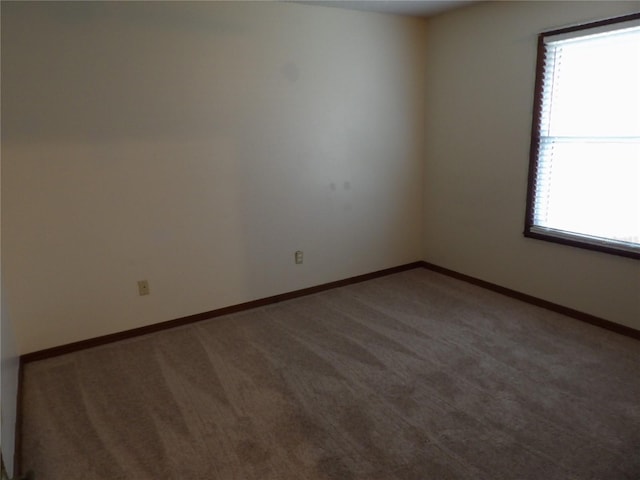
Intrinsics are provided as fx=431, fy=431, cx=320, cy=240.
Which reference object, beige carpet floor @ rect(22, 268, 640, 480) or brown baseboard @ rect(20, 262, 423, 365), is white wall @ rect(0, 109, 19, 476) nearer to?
beige carpet floor @ rect(22, 268, 640, 480)

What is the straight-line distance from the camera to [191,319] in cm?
334

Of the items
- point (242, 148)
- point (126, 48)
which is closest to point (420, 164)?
point (242, 148)

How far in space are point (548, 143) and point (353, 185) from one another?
1573 millimetres

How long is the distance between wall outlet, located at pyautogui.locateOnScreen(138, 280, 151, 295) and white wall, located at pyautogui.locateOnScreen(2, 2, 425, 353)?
5 centimetres

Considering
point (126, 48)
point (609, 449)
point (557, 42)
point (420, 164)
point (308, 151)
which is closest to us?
point (609, 449)

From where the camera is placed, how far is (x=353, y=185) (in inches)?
153

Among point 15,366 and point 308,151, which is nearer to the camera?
point 15,366

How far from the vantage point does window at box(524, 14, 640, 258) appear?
2.72 metres

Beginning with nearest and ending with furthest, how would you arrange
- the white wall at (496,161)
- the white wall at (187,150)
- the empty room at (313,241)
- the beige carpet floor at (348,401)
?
1. the beige carpet floor at (348,401)
2. the empty room at (313,241)
3. the white wall at (187,150)
4. the white wall at (496,161)

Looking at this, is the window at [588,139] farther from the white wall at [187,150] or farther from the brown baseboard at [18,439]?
the brown baseboard at [18,439]

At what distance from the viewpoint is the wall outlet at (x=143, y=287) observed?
310cm

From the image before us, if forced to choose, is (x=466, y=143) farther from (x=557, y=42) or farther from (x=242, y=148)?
(x=242, y=148)

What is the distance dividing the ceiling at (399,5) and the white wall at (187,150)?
11 centimetres

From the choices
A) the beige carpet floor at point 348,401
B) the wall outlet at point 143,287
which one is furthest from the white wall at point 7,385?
the wall outlet at point 143,287
